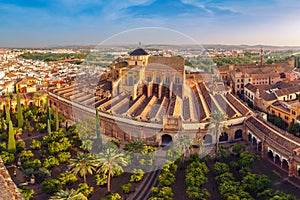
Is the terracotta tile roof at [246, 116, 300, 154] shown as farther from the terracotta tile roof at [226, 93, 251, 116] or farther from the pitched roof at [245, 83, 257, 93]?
the pitched roof at [245, 83, 257, 93]

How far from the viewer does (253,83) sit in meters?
62.8

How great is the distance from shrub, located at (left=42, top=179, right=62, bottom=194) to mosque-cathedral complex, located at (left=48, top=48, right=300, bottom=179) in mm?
12582

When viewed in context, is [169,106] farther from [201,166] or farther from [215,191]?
[215,191]

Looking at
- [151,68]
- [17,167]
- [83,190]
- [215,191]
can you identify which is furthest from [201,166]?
[151,68]

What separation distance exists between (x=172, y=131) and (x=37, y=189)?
15.6m

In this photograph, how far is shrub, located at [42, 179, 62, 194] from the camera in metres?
23.8

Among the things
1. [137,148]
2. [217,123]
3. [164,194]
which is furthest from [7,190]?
[217,123]

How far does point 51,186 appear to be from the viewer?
23.8 meters

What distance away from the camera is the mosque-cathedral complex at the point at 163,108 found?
31.6 meters

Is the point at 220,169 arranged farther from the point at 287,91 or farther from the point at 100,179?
the point at 287,91

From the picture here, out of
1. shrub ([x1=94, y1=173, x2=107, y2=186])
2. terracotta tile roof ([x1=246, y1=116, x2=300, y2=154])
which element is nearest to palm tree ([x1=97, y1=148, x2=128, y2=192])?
shrub ([x1=94, y1=173, x2=107, y2=186])

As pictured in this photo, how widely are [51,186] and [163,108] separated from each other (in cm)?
1906

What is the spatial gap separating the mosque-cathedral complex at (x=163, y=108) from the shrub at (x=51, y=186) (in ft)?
41.3

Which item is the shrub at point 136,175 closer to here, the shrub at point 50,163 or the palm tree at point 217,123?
the shrub at point 50,163
